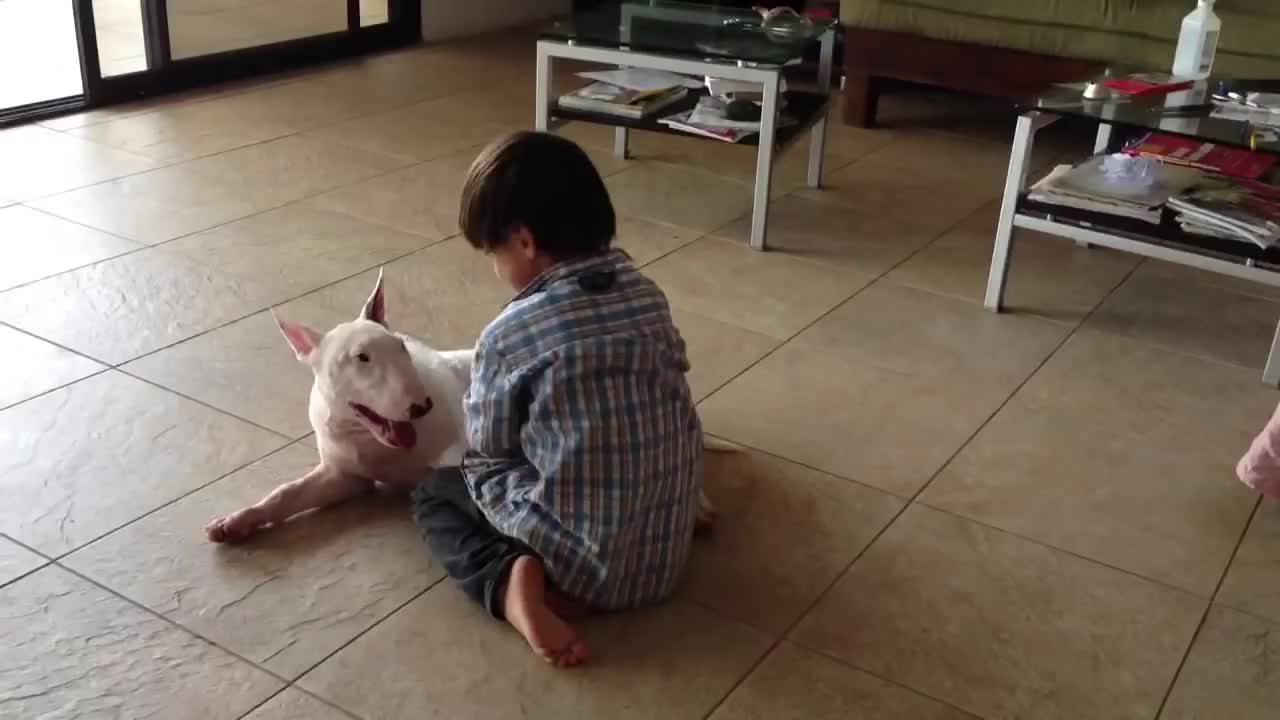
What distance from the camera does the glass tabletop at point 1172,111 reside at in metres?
2.40

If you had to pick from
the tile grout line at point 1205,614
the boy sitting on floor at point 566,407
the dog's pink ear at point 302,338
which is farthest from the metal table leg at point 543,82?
the tile grout line at point 1205,614

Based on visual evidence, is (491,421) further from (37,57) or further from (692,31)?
(37,57)

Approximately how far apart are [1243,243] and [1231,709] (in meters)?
1.23

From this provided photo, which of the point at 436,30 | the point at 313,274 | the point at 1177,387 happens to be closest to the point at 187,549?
the point at 313,274

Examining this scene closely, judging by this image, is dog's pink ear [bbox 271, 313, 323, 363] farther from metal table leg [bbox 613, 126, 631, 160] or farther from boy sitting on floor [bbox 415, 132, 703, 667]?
metal table leg [bbox 613, 126, 631, 160]

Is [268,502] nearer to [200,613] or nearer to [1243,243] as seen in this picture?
[200,613]

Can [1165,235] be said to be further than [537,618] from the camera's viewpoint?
Yes

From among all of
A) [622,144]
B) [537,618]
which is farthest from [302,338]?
[622,144]

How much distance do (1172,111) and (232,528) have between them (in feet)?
6.54

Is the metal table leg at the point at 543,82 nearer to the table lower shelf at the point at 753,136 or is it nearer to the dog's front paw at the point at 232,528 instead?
→ the table lower shelf at the point at 753,136

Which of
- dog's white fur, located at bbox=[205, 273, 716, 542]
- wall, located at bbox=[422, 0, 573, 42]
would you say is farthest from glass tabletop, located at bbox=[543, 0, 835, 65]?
wall, located at bbox=[422, 0, 573, 42]

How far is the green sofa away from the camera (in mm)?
3402

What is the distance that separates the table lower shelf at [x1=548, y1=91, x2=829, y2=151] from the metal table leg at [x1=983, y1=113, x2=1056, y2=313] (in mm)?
570

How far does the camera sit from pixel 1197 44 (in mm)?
2842
